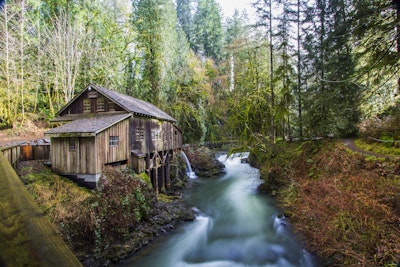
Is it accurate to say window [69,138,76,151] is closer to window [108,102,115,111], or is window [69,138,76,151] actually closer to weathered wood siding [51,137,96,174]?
weathered wood siding [51,137,96,174]

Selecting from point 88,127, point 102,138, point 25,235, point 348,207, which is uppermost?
point 88,127

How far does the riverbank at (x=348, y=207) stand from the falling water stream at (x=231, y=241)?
0.94m

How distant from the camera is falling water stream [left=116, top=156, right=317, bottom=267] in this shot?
8.70m

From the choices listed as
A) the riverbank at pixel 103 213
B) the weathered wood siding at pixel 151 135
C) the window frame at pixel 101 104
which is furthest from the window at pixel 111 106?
the riverbank at pixel 103 213

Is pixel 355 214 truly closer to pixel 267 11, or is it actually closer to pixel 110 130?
pixel 110 130

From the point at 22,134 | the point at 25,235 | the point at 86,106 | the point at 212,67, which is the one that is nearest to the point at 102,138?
the point at 86,106

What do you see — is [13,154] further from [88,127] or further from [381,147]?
[381,147]

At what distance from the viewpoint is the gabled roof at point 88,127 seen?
1094 centimetres

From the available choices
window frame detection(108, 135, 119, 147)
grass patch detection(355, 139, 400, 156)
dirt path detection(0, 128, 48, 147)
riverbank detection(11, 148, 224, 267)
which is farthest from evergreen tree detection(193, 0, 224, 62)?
riverbank detection(11, 148, 224, 267)

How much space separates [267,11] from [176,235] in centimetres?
1519

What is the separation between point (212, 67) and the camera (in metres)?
32.9

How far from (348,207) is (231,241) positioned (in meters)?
5.44

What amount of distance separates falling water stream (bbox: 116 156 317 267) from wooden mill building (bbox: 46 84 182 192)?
4.69m

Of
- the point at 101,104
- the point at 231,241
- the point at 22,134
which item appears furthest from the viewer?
the point at 22,134
